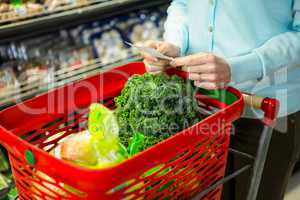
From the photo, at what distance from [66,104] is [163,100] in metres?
0.22

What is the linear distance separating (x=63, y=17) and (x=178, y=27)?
817mm

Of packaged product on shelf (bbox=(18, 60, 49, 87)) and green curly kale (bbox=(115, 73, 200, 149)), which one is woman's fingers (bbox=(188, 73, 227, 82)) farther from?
packaged product on shelf (bbox=(18, 60, 49, 87))

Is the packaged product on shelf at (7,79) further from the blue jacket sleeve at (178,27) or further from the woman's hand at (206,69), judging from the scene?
the woman's hand at (206,69)

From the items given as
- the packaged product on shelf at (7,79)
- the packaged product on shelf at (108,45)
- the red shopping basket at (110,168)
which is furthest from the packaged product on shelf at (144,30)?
the red shopping basket at (110,168)

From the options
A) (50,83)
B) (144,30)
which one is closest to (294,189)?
(144,30)

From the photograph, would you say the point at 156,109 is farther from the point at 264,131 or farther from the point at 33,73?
the point at 33,73

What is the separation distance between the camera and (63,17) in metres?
1.85

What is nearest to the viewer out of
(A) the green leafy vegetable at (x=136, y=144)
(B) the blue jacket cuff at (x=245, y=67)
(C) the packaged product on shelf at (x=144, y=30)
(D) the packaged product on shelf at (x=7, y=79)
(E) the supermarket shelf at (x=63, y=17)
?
(A) the green leafy vegetable at (x=136, y=144)

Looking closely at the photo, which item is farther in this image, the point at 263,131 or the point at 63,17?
the point at 63,17

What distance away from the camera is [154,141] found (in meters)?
0.82

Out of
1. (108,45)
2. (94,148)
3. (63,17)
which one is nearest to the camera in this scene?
(94,148)

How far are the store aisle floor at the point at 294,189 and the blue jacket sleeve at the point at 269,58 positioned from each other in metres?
1.25

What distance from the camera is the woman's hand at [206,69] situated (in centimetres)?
87

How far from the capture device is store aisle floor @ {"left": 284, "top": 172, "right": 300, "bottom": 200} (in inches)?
80.8
